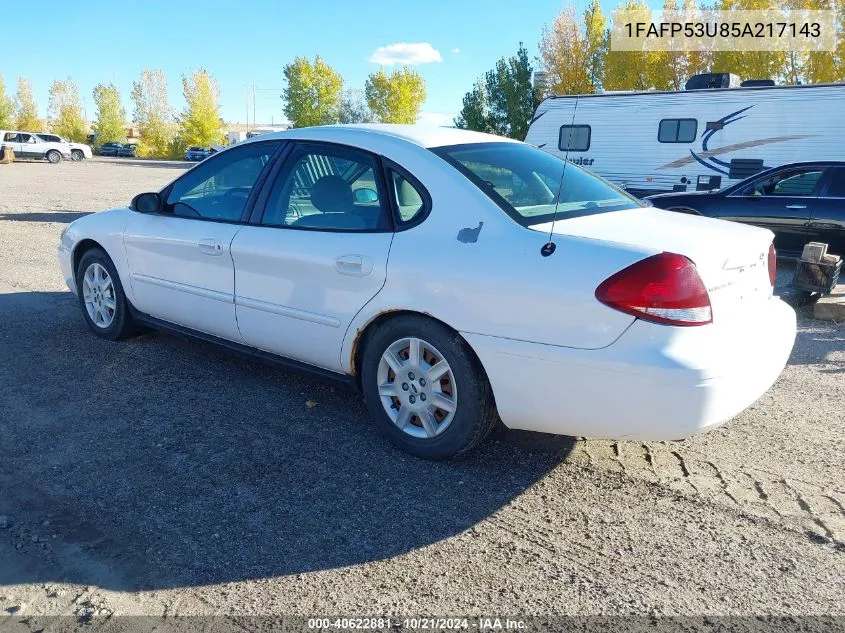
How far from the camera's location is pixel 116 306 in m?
5.03

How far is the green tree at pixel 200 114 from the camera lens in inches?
2608

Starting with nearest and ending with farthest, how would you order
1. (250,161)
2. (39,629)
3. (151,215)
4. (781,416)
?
(39,629)
(781,416)
(250,161)
(151,215)

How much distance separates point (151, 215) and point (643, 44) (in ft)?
108

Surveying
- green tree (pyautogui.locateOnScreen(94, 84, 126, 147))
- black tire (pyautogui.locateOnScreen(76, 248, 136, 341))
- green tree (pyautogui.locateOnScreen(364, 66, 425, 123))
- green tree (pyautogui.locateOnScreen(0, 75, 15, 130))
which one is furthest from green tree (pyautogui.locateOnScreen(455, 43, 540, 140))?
green tree (pyautogui.locateOnScreen(0, 75, 15, 130))

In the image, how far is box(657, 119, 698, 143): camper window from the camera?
1399 centimetres

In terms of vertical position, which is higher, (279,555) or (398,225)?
(398,225)

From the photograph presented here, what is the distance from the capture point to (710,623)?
2.27 metres

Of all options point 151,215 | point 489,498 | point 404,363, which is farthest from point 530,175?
point 151,215

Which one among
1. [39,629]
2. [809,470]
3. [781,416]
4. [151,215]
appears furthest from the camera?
[151,215]

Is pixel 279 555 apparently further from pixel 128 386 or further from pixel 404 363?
pixel 128 386

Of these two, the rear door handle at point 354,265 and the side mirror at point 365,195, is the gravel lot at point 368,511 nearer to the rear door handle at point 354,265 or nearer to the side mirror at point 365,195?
the rear door handle at point 354,265

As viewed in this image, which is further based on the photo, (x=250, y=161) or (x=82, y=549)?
(x=250, y=161)

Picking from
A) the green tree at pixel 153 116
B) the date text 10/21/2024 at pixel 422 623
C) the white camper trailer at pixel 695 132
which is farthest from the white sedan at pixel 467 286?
the green tree at pixel 153 116

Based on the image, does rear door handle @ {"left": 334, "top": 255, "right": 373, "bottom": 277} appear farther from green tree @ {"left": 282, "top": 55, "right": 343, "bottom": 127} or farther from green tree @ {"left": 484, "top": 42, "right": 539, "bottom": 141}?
green tree @ {"left": 282, "top": 55, "right": 343, "bottom": 127}
